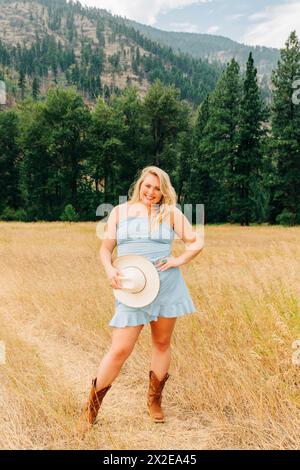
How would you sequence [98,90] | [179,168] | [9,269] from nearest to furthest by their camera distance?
[9,269]
[179,168]
[98,90]

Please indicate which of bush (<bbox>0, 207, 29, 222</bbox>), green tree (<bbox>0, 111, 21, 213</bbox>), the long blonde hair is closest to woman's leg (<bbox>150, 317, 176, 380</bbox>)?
the long blonde hair

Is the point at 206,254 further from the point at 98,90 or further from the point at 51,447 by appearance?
the point at 98,90

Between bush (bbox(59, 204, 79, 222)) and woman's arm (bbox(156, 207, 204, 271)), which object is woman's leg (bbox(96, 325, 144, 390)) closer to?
woman's arm (bbox(156, 207, 204, 271))

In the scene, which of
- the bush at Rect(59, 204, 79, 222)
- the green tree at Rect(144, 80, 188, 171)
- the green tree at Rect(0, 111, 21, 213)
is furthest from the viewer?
the green tree at Rect(0, 111, 21, 213)

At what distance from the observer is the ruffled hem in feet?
11.5

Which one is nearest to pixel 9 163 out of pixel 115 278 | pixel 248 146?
pixel 248 146

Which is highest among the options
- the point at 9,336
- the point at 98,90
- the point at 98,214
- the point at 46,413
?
the point at 98,90

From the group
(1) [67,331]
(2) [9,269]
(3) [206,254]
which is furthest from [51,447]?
(3) [206,254]

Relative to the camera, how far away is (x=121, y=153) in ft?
166

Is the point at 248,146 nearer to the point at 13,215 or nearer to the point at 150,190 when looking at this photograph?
the point at 13,215

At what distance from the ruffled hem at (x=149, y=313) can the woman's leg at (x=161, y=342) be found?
0.08m

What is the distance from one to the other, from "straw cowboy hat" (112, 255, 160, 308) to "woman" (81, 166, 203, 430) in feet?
0.26
